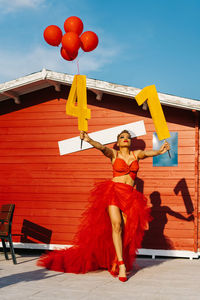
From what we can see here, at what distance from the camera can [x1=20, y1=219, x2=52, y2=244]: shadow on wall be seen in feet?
24.5

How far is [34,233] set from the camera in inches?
296

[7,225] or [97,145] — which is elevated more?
[97,145]

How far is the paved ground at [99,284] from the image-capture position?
152 inches

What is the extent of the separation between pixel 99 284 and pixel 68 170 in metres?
3.36

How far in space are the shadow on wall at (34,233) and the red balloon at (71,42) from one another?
368cm

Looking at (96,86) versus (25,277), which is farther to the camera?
(96,86)

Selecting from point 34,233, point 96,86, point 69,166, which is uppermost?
point 96,86

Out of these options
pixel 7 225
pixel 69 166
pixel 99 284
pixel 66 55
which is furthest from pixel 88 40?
pixel 99 284

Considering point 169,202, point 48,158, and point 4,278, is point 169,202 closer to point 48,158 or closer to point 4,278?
point 48,158

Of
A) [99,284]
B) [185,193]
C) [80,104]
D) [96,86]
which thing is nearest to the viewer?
[99,284]

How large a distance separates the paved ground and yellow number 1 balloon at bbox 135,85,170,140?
2047mm

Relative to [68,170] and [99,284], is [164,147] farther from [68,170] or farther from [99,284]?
[68,170]

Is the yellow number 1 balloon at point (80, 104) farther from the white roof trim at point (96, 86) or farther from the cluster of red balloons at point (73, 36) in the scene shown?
the white roof trim at point (96, 86)

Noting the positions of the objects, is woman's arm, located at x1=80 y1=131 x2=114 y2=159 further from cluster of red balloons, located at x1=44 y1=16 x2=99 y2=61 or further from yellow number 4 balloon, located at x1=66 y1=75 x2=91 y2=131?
cluster of red balloons, located at x1=44 y1=16 x2=99 y2=61
